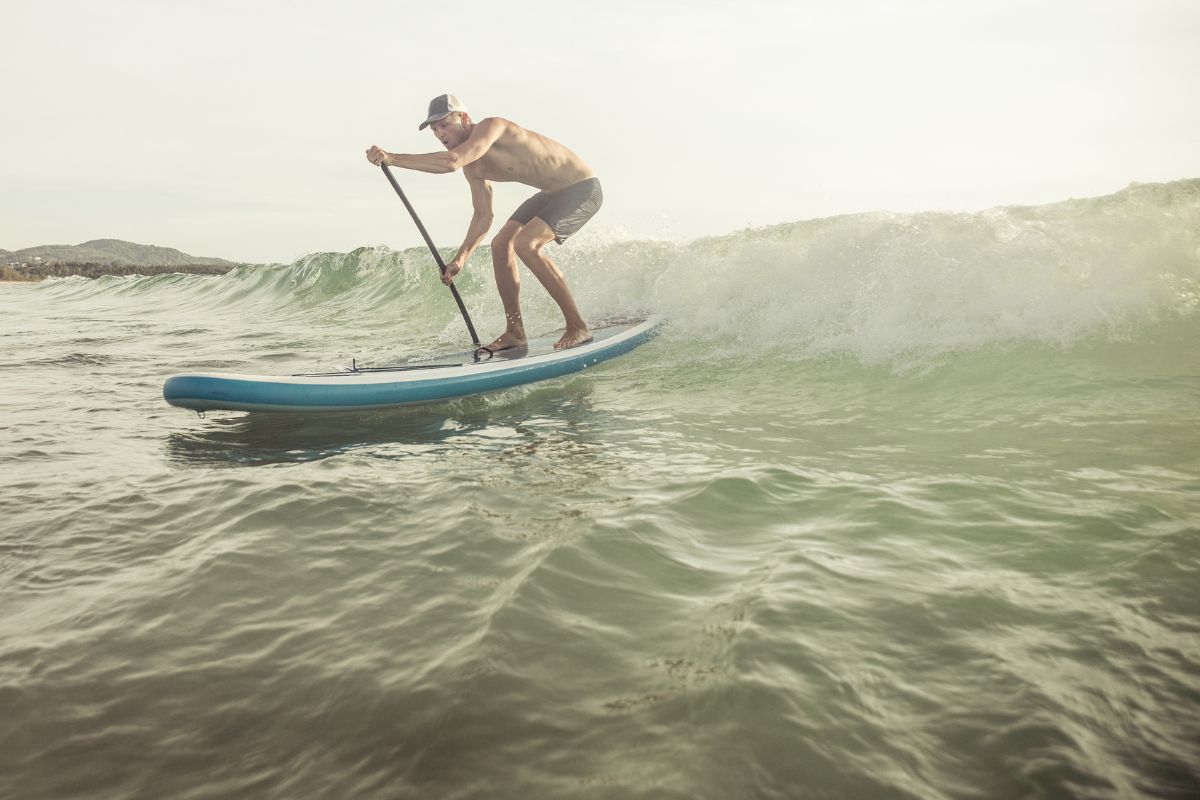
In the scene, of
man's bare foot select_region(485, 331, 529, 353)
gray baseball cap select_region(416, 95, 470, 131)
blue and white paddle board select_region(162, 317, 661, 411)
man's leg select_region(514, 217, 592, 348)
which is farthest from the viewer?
man's bare foot select_region(485, 331, 529, 353)

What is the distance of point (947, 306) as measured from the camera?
6.38 metres

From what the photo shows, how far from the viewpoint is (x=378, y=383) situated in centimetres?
492

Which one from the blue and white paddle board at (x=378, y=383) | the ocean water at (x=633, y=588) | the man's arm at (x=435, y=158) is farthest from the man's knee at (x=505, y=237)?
the ocean water at (x=633, y=588)

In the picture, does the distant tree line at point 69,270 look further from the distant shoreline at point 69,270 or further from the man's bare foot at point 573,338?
the man's bare foot at point 573,338

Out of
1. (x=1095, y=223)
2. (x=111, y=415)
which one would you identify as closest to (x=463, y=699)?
(x=111, y=415)

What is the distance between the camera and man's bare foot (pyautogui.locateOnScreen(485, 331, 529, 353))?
21.0 ft

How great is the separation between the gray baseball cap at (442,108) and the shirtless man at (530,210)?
0.72ft

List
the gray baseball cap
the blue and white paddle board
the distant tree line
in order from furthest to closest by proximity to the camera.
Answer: the distant tree line → the gray baseball cap → the blue and white paddle board

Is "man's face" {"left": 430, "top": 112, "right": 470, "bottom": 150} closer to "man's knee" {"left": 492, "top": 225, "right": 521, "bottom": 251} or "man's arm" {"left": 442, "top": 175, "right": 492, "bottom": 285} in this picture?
"man's arm" {"left": 442, "top": 175, "right": 492, "bottom": 285}

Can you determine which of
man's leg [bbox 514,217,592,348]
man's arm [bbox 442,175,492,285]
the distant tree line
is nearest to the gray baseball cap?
man's arm [bbox 442,175,492,285]

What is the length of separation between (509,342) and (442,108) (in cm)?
195

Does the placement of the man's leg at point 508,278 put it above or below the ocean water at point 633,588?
above

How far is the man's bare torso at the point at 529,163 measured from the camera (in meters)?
5.92

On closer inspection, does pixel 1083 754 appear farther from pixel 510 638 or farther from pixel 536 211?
pixel 536 211
